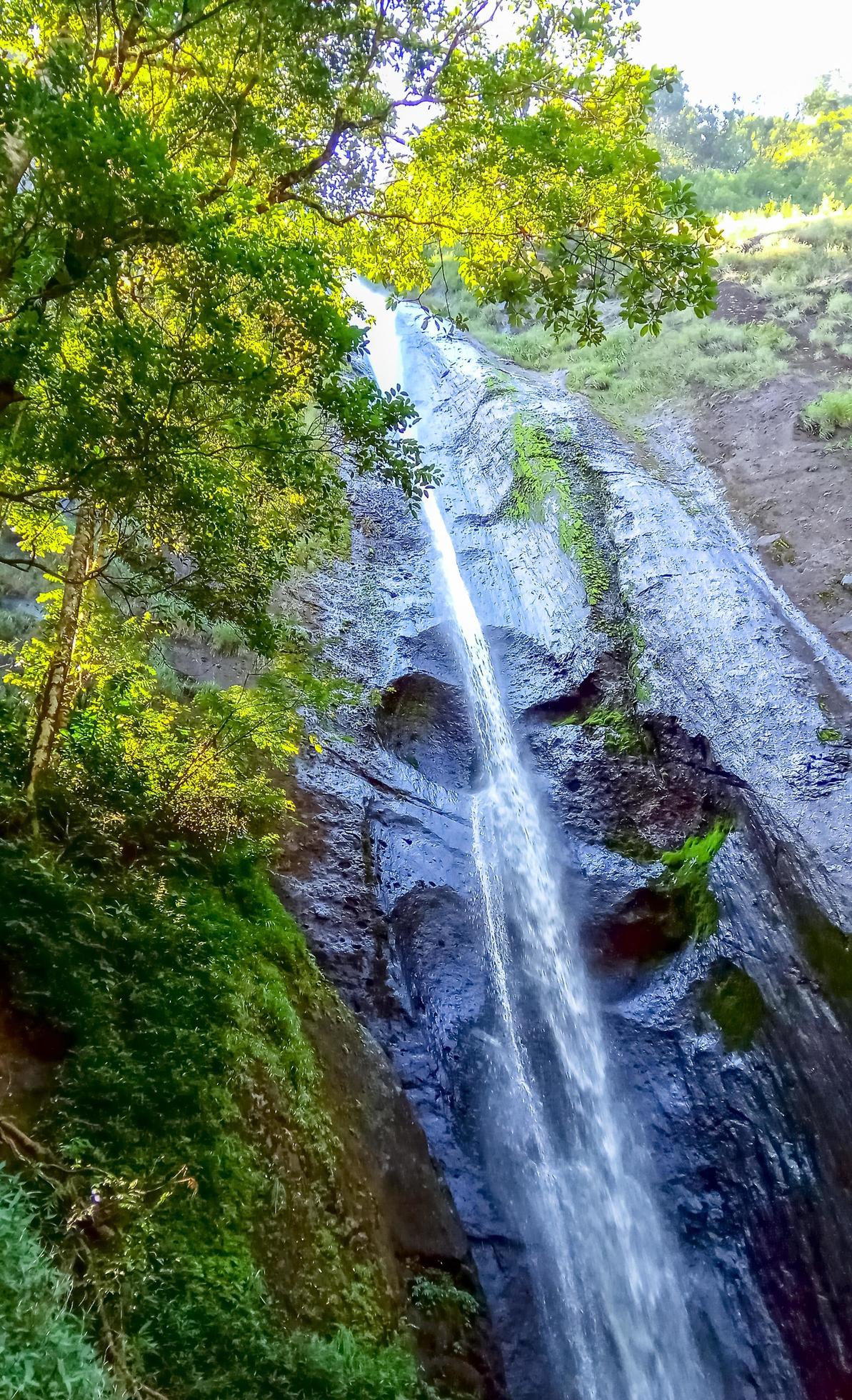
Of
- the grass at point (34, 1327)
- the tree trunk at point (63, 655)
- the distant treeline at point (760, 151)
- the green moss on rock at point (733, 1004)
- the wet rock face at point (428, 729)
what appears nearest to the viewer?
the grass at point (34, 1327)

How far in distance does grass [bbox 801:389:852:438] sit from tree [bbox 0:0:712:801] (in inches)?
339

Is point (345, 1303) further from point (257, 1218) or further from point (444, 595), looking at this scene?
point (444, 595)

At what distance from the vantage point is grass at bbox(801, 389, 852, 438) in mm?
12367

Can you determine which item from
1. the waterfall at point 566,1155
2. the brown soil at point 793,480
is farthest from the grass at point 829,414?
the waterfall at point 566,1155

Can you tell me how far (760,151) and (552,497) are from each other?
23314 millimetres

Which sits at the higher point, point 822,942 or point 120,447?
point 120,447

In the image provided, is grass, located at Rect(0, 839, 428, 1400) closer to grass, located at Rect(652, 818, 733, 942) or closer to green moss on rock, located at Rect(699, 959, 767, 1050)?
green moss on rock, located at Rect(699, 959, 767, 1050)

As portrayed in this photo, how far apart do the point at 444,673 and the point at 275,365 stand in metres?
7.96

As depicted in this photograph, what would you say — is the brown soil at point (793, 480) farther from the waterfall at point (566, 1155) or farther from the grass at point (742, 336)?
the waterfall at point (566, 1155)

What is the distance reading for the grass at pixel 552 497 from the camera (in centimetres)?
1192

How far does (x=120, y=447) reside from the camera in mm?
4055

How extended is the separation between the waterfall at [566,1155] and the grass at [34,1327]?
15.5ft

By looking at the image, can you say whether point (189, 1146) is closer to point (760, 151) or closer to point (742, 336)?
point (742, 336)

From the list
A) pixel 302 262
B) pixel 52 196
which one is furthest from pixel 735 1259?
pixel 52 196
